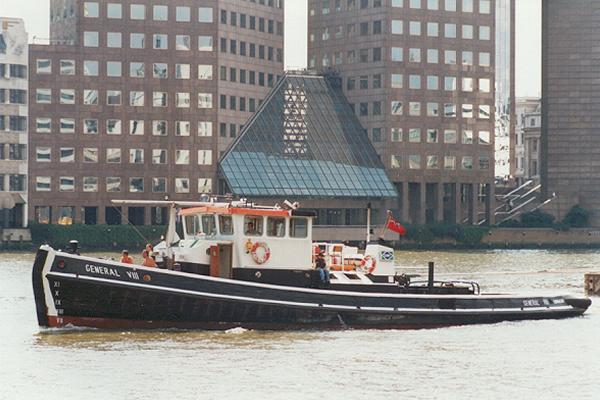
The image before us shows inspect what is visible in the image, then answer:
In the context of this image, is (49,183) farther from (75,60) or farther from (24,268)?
(24,268)

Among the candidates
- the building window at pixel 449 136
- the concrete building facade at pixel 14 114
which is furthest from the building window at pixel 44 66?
the building window at pixel 449 136

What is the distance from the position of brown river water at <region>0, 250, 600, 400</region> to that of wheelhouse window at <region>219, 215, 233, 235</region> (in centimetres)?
458

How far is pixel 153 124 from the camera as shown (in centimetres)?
17225

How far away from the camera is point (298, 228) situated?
65.5 metres

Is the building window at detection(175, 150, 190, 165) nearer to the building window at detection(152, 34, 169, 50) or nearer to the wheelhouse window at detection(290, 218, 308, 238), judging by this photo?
the building window at detection(152, 34, 169, 50)

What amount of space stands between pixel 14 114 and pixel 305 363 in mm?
115797

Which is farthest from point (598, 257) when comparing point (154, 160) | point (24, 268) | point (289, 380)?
point (289, 380)

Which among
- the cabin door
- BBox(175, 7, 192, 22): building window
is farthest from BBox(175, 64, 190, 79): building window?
the cabin door

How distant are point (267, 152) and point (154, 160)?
1238 cm

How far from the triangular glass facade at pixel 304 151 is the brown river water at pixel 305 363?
98551mm

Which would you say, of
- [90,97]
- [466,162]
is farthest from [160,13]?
[466,162]

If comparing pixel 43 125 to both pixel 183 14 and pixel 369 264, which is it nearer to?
pixel 183 14

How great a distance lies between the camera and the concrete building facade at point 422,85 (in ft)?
622

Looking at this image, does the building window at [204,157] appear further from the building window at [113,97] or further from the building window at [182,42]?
the building window at [182,42]
